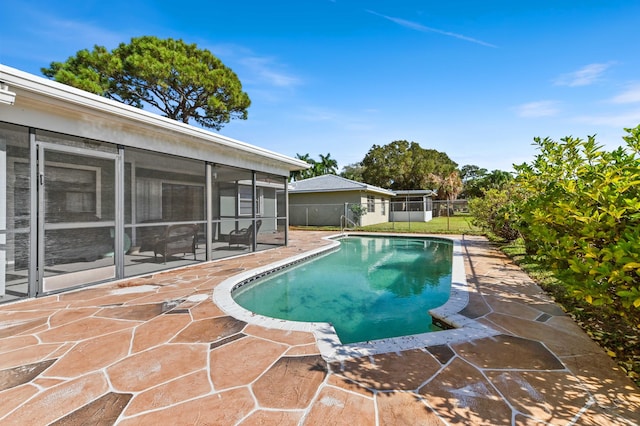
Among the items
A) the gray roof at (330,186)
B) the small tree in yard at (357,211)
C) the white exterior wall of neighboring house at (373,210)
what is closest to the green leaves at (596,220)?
the white exterior wall of neighboring house at (373,210)

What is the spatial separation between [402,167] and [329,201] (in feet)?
46.6

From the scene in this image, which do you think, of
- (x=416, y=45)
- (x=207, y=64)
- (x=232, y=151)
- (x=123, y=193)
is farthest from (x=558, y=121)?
(x=207, y=64)

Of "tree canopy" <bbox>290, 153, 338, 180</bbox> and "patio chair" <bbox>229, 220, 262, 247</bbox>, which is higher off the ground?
"tree canopy" <bbox>290, 153, 338, 180</bbox>

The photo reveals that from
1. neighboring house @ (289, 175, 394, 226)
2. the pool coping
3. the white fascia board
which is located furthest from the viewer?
neighboring house @ (289, 175, 394, 226)

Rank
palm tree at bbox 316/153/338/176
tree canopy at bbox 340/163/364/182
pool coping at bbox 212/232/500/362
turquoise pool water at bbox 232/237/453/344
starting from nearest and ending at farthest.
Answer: pool coping at bbox 212/232/500/362 → turquoise pool water at bbox 232/237/453/344 → palm tree at bbox 316/153/338/176 → tree canopy at bbox 340/163/364/182

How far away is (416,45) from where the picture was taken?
354 inches

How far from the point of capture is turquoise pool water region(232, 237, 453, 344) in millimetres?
3854

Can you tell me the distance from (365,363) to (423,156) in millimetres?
31435

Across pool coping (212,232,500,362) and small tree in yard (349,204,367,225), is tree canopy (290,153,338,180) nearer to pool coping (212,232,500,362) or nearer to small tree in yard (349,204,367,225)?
small tree in yard (349,204,367,225)

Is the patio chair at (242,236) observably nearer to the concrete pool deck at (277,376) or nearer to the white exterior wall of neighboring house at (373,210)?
the concrete pool deck at (277,376)

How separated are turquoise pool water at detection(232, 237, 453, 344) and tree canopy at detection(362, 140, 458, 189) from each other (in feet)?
72.0

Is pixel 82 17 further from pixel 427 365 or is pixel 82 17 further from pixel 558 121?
pixel 558 121

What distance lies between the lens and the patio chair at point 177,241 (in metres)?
6.05

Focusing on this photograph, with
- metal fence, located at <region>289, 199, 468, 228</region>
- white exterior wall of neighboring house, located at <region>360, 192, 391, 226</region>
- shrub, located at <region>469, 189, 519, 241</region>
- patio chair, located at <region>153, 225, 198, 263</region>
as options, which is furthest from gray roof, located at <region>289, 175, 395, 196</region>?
patio chair, located at <region>153, 225, 198, 263</region>
